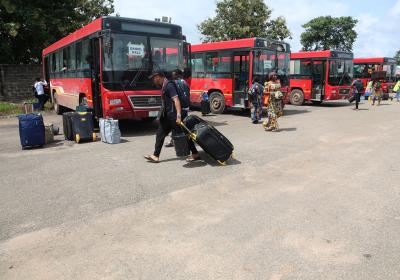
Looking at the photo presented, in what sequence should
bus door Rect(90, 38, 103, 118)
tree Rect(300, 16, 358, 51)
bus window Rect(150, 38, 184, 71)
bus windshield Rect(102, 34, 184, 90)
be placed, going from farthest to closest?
tree Rect(300, 16, 358, 51) → bus window Rect(150, 38, 184, 71) → bus door Rect(90, 38, 103, 118) → bus windshield Rect(102, 34, 184, 90)

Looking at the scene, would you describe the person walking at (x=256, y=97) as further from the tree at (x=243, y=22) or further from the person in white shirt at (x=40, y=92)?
the tree at (x=243, y=22)

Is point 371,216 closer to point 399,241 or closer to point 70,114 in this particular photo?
point 399,241

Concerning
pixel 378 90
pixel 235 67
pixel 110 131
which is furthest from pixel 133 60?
pixel 378 90

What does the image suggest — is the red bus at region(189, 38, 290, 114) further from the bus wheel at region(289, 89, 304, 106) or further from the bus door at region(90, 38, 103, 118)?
the bus door at region(90, 38, 103, 118)

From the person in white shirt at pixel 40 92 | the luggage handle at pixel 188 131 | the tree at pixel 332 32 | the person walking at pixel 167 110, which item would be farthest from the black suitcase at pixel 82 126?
the tree at pixel 332 32

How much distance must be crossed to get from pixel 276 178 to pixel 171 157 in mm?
2464

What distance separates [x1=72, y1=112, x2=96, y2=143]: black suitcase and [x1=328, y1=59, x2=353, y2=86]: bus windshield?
44.7 feet

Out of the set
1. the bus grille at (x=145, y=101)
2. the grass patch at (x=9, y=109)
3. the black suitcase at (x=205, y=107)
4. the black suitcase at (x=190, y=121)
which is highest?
the bus grille at (x=145, y=101)

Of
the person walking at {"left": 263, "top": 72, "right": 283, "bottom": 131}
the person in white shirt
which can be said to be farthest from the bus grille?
the person in white shirt

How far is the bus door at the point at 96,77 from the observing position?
1020 centimetres

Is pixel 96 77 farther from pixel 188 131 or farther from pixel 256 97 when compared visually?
pixel 256 97

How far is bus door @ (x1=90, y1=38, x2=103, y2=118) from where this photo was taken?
10203 millimetres

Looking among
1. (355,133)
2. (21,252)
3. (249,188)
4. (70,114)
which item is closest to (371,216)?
(249,188)

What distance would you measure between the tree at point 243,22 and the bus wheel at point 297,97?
38.7ft
